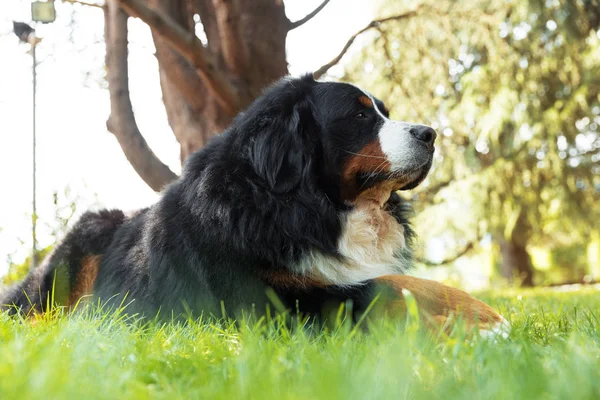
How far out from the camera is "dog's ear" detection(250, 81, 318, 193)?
3027mm

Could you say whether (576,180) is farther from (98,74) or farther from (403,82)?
(98,74)

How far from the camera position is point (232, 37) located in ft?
19.2

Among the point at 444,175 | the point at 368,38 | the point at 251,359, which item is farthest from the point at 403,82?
the point at 251,359

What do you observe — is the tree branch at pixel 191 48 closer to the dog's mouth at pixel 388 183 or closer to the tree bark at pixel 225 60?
the tree bark at pixel 225 60

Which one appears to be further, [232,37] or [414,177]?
[232,37]

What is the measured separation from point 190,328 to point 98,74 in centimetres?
601

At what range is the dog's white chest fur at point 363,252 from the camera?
2893mm

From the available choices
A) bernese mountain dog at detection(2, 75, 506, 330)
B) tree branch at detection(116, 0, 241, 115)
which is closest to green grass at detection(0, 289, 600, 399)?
bernese mountain dog at detection(2, 75, 506, 330)

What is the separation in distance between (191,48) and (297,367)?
4.02 meters

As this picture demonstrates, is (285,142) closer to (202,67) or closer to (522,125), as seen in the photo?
(202,67)

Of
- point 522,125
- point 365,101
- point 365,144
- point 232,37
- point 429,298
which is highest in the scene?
point 232,37

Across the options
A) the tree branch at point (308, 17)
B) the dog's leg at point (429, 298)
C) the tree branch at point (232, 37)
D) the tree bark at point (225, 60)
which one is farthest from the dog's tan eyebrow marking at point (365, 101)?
the tree branch at point (308, 17)

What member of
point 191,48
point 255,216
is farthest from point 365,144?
point 191,48

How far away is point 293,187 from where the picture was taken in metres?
3.08
